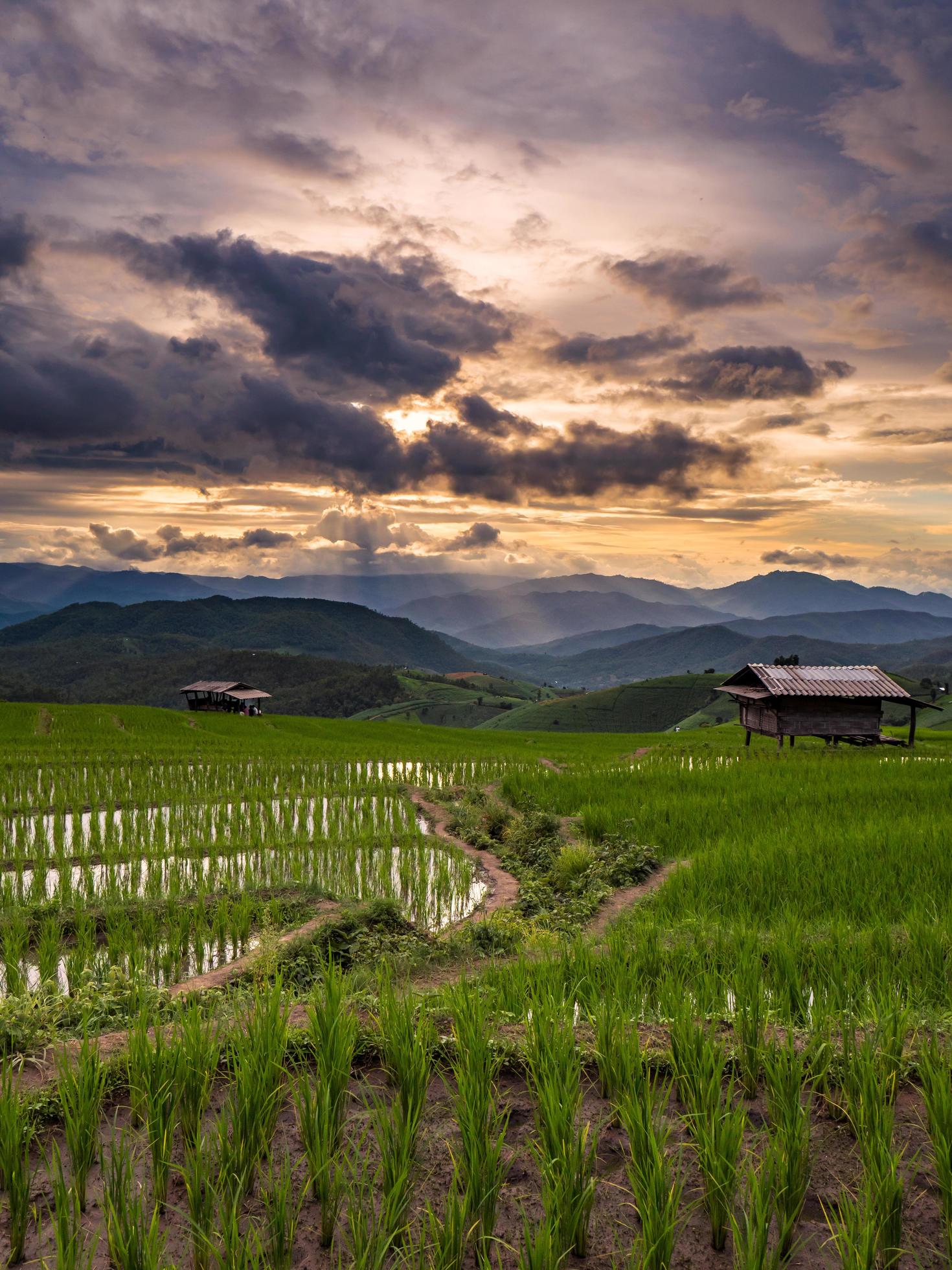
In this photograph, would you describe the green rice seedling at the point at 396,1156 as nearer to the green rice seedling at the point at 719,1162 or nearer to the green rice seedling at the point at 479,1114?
the green rice seedling at the point at 479,1114

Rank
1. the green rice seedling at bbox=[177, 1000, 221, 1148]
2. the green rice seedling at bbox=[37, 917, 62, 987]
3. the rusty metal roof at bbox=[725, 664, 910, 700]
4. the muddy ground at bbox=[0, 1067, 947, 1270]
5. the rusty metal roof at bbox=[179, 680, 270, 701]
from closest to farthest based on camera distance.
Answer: the muddy ground at bbox=[0, 1067, 947, 1270] → the green rice seedling at bbox=[177, 1000, 221, 1148] → the green rice seedling at bbox=[37, 917, 62, 987] → the rusty metal roof at bbox=[725, 664, 910, 700] → the rusty metal roof at bbox=[179, 680, 270, 701]

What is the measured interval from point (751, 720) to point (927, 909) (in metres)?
27.7

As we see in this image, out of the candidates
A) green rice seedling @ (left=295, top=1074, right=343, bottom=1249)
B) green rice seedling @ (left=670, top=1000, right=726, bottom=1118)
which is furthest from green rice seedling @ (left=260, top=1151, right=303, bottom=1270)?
green rice seedling @ (left=670, top=1000, right=726, bottom=1118)

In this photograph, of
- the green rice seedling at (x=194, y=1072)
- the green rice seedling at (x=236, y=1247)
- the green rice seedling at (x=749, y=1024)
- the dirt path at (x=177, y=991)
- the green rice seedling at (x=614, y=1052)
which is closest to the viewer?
the green rice seedling at (x=236, y=1247)

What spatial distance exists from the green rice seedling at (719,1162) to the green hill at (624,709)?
121m

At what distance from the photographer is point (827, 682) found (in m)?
29.2

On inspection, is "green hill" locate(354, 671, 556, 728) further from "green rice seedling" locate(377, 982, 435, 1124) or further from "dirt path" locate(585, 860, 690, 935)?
"green rice seedling" locate(377, 982, 435, 1124)

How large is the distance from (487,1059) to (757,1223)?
5.68ft

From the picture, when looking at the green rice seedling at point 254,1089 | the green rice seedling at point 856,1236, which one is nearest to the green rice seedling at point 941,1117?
the green rice seedling at point 856,1236

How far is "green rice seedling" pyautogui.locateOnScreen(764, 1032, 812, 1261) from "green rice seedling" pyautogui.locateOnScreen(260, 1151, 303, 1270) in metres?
2.20

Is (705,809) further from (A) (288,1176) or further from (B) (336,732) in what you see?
(B) (336,732)

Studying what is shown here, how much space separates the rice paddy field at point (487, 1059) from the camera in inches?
127

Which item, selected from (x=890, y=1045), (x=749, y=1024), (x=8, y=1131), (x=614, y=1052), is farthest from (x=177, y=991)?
(x=890, y=1045)

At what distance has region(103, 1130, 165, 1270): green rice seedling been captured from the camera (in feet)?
9.65
